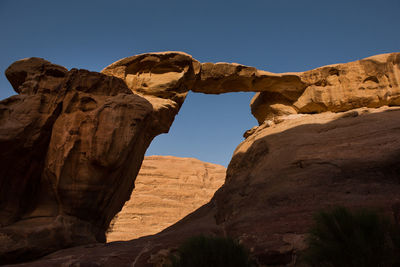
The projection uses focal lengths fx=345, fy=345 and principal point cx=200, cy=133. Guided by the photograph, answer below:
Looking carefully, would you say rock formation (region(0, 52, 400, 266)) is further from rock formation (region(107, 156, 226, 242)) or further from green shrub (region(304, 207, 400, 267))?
rock formation (region(107, 156, 226, 242))

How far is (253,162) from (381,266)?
5.98 metres

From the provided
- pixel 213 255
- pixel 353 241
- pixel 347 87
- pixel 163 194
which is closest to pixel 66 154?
pixel 213 255

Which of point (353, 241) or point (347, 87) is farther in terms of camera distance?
point (347, 87)

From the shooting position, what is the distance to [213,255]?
4.41m

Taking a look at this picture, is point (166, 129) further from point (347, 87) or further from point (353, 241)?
point (353, 241)

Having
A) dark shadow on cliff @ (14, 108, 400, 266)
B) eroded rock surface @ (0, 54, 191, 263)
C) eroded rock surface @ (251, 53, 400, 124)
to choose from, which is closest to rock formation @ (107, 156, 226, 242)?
eroded rock surface @ (0, 54, 191, 263)

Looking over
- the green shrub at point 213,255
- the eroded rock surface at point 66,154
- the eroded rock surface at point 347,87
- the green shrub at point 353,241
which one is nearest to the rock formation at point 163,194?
the eroded rock surface at point 66,154

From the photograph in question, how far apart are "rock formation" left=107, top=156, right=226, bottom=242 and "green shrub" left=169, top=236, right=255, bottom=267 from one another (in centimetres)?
2607

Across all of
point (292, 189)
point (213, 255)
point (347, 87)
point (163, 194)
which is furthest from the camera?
point (163, 194)

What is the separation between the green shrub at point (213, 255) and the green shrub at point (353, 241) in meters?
0.83

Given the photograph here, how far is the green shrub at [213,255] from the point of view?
14.3 feet

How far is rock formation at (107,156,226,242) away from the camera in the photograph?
1233 inches

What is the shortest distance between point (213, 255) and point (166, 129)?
27.1 ft

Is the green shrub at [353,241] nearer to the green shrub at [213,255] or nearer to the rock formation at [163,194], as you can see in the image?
the green shrub at [213,255]
